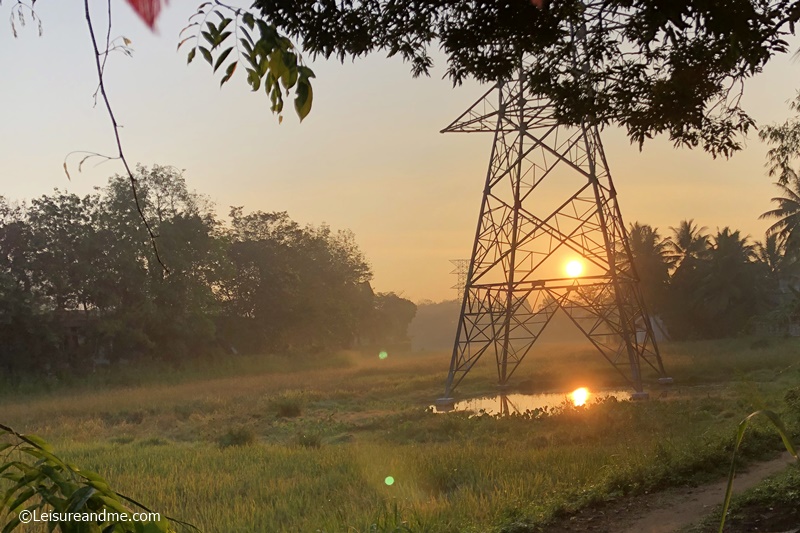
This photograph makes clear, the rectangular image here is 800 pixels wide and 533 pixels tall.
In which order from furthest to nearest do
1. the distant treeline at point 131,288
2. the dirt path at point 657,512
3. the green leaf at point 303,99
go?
the distant treeline at point 131,288
the dirt path at point 657,512
the green leaf at point 303,99

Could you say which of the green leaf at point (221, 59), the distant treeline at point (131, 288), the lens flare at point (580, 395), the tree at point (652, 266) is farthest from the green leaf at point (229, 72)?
the tree at point (652, 266)

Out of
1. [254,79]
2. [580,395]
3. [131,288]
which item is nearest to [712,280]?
[580,395]

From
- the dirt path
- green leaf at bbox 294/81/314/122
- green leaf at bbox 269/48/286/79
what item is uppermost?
green leaf at bbox 269/48/286/79

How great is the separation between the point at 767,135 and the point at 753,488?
9.15 m

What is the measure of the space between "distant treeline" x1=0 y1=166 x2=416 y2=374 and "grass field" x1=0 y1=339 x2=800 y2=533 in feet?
25.2

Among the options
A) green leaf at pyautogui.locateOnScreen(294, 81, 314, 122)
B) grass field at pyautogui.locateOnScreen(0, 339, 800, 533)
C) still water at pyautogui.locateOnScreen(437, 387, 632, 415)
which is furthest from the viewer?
still water at pyautogui.locateOnScreen(437, 387, 632, 415)

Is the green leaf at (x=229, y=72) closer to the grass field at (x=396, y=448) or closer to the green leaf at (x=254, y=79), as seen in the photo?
the green leaf at (x=254, y=79)

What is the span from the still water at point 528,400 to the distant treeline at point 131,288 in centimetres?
1653

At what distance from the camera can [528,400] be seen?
22.9 m

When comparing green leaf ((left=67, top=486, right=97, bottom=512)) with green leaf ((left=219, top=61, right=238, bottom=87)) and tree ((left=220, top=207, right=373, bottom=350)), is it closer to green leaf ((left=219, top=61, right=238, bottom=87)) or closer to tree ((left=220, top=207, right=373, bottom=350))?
green leaf ((left=219, top=61, right=238, bottom=87))

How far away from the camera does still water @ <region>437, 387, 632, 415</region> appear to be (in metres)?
21.1

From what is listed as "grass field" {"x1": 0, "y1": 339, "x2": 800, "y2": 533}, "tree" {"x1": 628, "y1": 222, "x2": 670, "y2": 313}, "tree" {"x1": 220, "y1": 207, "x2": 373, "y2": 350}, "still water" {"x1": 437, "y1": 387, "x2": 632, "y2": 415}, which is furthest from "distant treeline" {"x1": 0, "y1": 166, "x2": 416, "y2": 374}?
"tree" {"x1": 628, "y1": 222, "x2": 670, "y2": 313}

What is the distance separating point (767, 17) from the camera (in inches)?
258

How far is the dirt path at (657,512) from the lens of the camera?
Result: 6867mm
